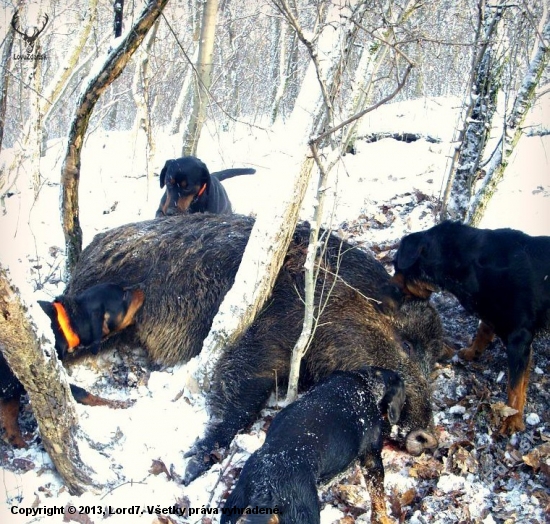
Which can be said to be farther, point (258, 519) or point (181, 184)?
point (181, 184)

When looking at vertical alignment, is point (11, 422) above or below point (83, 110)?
below

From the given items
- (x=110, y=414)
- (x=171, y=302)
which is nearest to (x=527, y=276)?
(x=171, y=302)

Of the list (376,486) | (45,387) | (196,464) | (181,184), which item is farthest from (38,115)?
(376,486)

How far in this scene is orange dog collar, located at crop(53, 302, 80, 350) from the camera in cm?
445

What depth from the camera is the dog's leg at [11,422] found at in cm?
400

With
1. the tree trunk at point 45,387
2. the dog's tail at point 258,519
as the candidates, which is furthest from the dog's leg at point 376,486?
the tree trunk at point 45,387

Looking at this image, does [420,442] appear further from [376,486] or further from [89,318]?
[89,318]

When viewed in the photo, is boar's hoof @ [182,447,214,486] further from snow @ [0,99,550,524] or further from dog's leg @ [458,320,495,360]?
dog's leg @ [458,320,495,360]

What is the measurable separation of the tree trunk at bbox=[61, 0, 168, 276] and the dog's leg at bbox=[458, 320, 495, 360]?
376 cm

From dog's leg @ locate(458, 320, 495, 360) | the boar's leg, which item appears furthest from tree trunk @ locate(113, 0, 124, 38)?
dog's leg @ locate(458, 320, 495, 360)

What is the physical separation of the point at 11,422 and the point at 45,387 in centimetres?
92

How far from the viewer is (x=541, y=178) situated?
27.6 ft

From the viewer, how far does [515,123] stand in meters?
5.47

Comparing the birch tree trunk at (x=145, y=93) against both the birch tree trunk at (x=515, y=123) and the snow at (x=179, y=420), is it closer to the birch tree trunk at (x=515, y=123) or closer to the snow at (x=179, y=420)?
the snow at (x=179, y=420)
